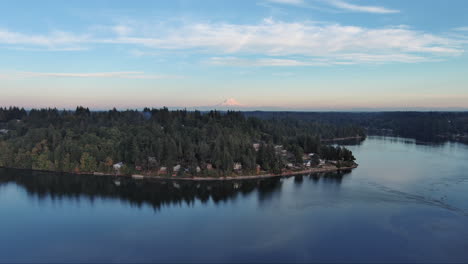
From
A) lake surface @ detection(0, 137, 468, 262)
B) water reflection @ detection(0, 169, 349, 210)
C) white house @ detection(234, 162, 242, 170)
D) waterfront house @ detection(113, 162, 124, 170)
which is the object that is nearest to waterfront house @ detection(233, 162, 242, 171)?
white house @ detection(234, 162, 242, 170)

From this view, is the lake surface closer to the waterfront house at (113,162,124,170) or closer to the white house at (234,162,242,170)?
the waterfront house at (113,162,124,170)

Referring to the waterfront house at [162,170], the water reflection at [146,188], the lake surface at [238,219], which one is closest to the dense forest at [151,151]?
the waterfront house at [162,170]

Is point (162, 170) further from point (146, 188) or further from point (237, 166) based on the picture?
point (237, 166)

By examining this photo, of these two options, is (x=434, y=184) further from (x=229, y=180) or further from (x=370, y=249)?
(x=229, y=180)

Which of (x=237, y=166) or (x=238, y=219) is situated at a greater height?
(x=237, y=166)

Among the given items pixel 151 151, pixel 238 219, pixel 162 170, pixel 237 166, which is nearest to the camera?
pixel 238 219

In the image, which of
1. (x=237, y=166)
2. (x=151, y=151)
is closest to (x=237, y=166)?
(x=237, y=166)

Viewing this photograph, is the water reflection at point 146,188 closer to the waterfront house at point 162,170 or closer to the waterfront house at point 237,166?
the waterfront house at point 162,170
